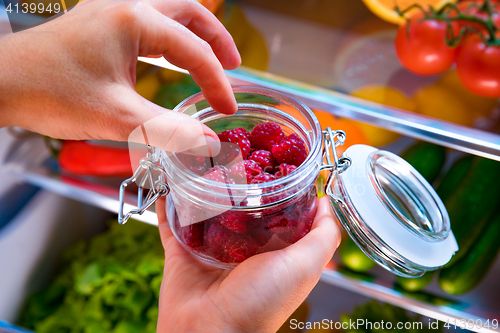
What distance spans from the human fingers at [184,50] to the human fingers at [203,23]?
0.09m

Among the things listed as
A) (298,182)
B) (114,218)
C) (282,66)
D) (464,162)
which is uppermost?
(298,182)

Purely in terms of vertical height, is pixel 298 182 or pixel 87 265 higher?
pixel 298 182

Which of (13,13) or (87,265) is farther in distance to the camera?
(87,265)

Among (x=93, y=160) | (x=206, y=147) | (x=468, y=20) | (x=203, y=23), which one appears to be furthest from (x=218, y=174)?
(x=468, y=20)

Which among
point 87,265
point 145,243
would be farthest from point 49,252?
point 145,243

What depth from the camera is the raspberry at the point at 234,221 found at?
0.49m

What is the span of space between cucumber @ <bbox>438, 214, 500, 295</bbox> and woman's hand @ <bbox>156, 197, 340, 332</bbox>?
0.48 meters

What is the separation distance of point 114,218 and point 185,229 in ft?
2.64

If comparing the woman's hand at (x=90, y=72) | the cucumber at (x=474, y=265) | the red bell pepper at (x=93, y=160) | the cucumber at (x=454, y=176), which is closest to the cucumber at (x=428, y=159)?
the cucumber at (x=454, y=176)

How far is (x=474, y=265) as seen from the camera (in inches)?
34.3

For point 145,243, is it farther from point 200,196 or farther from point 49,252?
point 200,196

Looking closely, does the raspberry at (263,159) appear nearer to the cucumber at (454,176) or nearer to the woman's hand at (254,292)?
the woman's hand at (254,292)

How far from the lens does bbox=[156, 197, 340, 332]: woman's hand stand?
1.60 feet

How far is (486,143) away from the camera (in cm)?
66
